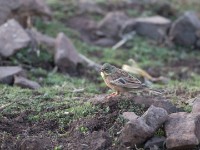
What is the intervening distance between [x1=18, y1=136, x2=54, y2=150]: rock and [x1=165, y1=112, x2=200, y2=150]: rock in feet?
4.69

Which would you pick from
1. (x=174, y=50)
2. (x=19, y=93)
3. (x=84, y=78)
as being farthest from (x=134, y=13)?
(x=19, y=93)

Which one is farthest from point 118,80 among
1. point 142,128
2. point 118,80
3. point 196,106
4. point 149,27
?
point 149,27

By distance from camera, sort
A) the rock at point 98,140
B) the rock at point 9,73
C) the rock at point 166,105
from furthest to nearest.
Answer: the rock at point 9,73
the rock at point 166,105
the rock at point 98,140

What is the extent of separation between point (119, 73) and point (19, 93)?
1908 millimetres

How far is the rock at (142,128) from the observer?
6250mm

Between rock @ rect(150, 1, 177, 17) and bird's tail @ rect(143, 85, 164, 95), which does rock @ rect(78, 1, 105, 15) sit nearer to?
rock @ rect(150, 1, 177, 17)

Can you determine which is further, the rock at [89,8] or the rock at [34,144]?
the rock at [89,8]

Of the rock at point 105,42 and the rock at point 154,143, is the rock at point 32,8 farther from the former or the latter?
the rock at point 154,143

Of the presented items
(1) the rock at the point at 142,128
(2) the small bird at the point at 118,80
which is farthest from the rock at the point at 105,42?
(1) the rock at the point at 142,128

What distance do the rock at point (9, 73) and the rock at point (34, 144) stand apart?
349cm

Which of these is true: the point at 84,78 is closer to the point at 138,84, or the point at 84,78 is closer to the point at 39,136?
the point at 138,84

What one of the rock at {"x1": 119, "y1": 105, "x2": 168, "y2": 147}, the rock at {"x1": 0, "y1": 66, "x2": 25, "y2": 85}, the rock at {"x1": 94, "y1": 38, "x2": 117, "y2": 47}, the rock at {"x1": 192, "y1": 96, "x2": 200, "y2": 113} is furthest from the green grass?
the rock at {"x1": 94, "y1": 38, "x2": 117, "y2": 47}

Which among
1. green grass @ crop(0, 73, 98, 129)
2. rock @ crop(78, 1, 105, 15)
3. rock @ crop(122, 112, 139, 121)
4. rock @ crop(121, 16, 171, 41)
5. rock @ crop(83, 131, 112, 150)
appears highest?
rock @ crop(122, 112, 139, 121)

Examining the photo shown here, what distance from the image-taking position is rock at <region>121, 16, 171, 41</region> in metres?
14.1
